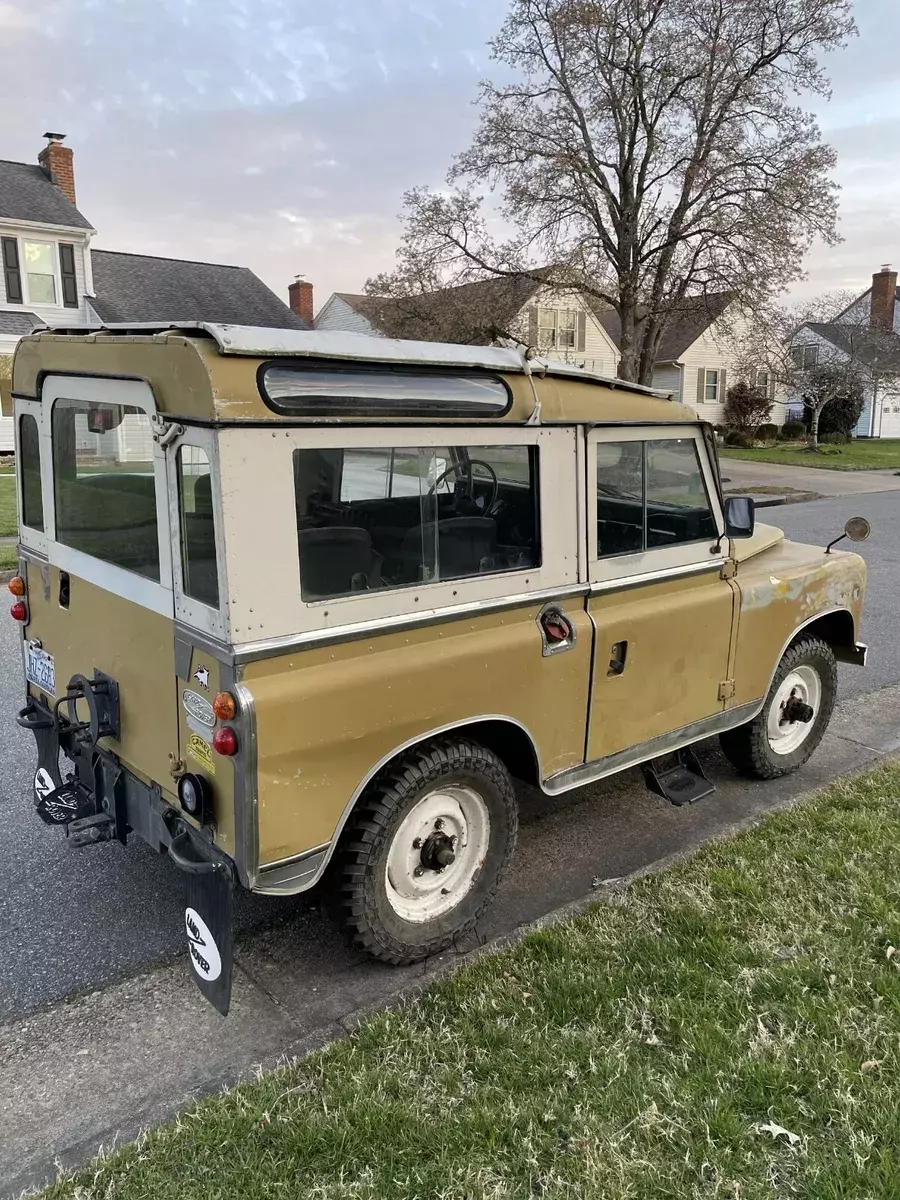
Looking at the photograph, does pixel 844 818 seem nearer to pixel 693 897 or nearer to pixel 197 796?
pixel 693 897

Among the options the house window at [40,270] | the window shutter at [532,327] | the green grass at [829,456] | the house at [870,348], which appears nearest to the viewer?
the window shutter at [532,327]

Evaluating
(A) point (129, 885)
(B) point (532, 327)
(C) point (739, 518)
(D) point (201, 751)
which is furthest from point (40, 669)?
(B) point (532, 327)

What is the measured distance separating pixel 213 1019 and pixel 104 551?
5.35 feet

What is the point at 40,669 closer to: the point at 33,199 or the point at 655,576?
the point at 655,576

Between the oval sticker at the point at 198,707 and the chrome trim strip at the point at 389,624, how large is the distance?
0.74 ft

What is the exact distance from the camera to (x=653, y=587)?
3725 millimetres

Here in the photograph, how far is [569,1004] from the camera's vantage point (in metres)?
2.90

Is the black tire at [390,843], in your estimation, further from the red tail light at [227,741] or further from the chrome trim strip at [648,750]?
the red tail light at [227,741]

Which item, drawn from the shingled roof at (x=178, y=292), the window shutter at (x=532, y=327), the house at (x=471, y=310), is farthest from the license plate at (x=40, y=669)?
the shingled roof at (x=178, y=292)

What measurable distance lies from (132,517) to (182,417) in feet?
1.93

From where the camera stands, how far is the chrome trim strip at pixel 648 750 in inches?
139

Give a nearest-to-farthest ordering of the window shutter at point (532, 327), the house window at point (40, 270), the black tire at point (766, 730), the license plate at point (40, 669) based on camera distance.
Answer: the license plate at point (40, 669), the black tire at point (766, 730), the window shutter at point (532, 327), the house window at point (40, 270)

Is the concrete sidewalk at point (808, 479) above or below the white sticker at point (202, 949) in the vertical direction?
above

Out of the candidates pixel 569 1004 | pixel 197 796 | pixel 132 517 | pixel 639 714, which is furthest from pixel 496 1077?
pixel 132 517
